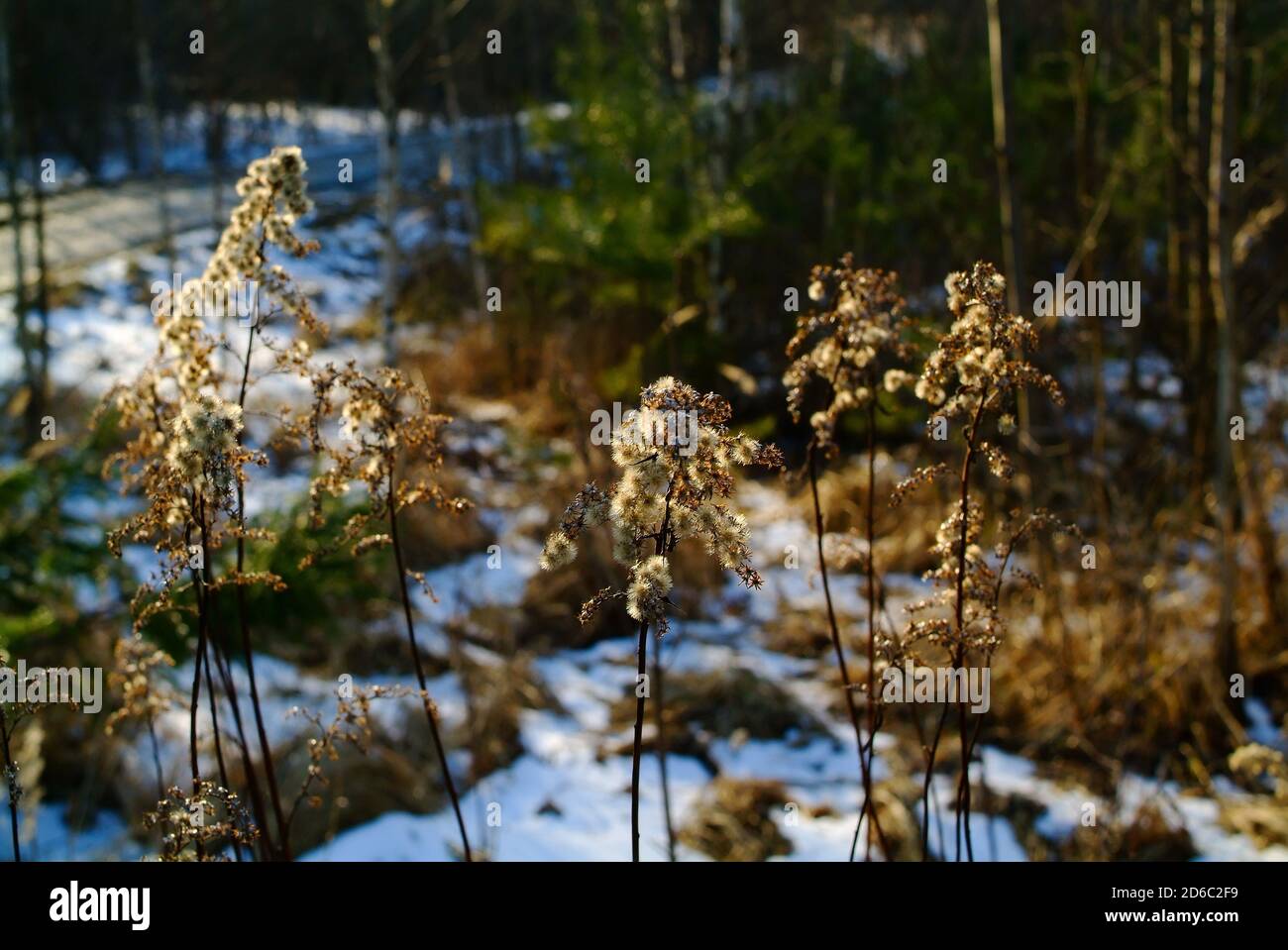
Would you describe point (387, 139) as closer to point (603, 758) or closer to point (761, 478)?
point (761, 478)

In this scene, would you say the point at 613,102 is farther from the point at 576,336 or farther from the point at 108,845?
the point at 108,845

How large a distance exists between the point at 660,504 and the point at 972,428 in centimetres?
45

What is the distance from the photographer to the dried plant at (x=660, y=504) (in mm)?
1152

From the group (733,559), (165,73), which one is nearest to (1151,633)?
(733,559)

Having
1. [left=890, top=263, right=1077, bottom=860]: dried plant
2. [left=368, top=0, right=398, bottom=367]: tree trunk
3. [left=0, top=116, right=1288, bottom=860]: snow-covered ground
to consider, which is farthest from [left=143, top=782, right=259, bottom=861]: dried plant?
[left=368, top=0, right=398, bottom=367]: tree trunk

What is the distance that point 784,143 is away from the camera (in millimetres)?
9570

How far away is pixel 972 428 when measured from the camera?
1389mm

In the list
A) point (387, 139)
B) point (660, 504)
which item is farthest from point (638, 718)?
point (387, 139)

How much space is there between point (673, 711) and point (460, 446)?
4.23 m

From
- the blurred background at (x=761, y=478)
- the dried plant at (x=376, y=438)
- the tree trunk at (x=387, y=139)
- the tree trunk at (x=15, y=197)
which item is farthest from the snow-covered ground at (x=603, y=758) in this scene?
the tree trunk at (x=387, y=139)

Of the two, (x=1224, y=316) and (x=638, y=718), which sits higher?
(x=1224, y=316)

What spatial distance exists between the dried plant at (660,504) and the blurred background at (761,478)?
0.54 m

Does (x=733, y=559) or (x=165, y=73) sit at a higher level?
(x=165, y=73)

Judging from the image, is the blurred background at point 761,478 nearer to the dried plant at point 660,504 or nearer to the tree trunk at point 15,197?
the tree trunk at point 15,197
